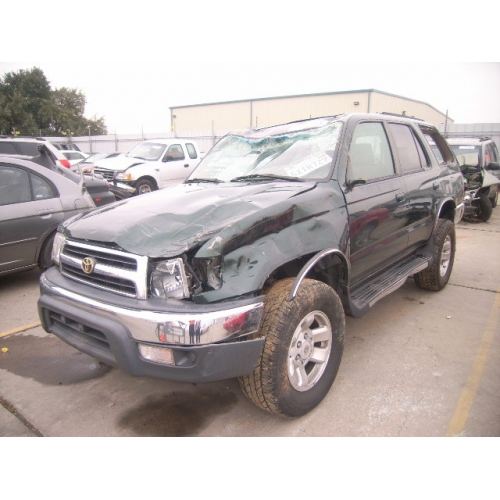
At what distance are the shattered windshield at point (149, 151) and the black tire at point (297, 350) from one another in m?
9.92

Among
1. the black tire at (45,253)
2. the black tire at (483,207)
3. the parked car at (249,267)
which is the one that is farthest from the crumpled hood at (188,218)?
the black tire at (483,207)

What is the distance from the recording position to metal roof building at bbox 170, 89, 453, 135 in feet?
98.7

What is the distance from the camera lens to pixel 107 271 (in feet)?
7.41

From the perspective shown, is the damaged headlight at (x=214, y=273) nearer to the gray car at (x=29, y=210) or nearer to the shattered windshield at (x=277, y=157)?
the shattered windshield at (x=277, y=157)

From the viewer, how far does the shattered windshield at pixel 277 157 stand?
3018 millimetres

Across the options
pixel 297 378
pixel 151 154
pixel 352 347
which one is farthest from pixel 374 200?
pixel 151 154

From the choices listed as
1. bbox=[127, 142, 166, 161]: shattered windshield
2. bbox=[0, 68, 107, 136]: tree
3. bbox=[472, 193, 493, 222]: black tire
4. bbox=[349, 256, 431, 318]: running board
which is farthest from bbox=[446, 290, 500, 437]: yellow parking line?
bbox=[0, 68, 107, 136]: tree

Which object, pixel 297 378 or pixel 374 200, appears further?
pixel 374 200

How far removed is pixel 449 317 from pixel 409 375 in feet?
4.41

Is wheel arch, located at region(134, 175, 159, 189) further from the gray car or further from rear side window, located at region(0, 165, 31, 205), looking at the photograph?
rear side window, located at region(0, 165, 31, 205)

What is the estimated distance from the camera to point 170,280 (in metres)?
2.11

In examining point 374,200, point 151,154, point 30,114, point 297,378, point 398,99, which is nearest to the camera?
point 297,378

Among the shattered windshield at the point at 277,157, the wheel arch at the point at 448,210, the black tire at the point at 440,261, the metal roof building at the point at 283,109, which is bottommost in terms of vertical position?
the black tire at the point at 440,261

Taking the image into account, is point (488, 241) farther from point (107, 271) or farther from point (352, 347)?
point (107, 271)
